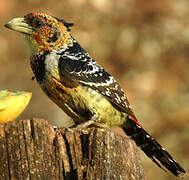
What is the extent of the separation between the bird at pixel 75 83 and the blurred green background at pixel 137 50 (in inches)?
157

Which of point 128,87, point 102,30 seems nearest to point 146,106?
point 128,87

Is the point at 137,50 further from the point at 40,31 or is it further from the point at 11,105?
the point at 11,105

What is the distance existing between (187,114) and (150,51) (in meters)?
1.94

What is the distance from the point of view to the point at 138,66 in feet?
33.4

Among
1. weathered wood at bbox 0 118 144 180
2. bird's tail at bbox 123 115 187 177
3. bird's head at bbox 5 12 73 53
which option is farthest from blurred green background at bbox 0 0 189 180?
weathered wood at bbox 0 118 144 180

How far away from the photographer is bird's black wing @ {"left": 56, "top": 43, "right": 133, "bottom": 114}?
4.28 meters

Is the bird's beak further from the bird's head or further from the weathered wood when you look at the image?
the weathered wood

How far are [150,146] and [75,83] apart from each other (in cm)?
99

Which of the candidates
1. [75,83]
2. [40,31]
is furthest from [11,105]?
[40,31]

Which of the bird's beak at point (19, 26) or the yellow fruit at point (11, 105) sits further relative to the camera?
the bird's beak at point (19, 26)

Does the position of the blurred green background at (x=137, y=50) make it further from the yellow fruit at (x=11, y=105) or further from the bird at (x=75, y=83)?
the yellow fruit at (x=11, y=105)

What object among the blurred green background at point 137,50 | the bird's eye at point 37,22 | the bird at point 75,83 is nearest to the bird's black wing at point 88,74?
the bird at point 75,83

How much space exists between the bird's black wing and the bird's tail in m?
0.22

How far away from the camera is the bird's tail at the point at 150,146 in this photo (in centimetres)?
427
